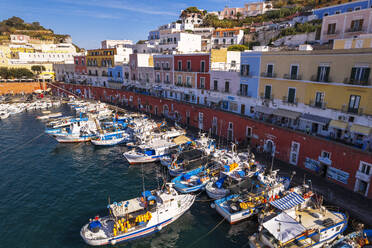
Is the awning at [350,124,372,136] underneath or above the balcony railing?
underneath

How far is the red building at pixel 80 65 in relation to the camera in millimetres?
80938

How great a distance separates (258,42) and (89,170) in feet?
Result: 213

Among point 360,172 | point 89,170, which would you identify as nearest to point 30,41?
point 89,170

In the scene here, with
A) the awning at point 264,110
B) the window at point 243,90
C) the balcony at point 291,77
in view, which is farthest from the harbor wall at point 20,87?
the balcony at point 291,77

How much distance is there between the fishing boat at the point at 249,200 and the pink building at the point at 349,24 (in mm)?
22299

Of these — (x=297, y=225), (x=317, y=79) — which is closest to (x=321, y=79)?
(x=317, y=79)

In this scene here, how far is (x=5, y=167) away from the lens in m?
31.5

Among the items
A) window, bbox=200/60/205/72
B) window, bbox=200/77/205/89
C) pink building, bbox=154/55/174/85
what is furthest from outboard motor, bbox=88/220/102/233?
pink building, bbox=154/55/174/85

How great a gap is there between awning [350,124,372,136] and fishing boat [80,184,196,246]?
17.9m

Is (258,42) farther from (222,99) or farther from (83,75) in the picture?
(83,75)

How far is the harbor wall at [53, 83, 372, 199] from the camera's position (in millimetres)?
22609

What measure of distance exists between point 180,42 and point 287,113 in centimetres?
4459

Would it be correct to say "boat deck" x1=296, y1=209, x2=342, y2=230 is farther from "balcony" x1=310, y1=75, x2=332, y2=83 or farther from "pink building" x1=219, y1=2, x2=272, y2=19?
"pink building" x1=219, y1=2, x2=272, y2=19

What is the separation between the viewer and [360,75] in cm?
2305
